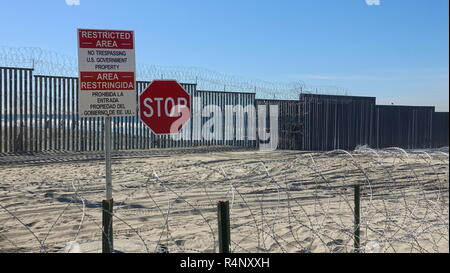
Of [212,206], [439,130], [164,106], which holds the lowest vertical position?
[212,206]

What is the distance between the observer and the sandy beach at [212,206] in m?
4.15

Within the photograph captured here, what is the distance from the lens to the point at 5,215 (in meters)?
5.26

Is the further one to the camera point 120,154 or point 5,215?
point 120,154

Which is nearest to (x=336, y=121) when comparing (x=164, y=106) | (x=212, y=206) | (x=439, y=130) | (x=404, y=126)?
(x=404, y=126)

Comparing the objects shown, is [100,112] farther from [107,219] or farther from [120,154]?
[120,154]

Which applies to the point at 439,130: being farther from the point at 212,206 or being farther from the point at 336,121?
the point at 212,206

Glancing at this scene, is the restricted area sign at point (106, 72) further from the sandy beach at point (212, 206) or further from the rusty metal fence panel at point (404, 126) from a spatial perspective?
the rusty metal fence panel at point (404, 126)

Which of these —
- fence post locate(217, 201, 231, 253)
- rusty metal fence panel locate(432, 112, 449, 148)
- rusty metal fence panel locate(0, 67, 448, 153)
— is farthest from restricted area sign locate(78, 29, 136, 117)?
rusty metal fence panel locate(432, 112, 449, 148)

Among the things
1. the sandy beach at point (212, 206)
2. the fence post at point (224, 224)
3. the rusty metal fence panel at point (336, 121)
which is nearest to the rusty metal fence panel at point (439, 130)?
the rusty metal fence panel at point (336, 121)

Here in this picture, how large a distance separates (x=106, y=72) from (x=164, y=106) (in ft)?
31.4

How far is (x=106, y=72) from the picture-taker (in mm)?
3439

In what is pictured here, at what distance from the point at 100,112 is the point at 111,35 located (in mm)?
609

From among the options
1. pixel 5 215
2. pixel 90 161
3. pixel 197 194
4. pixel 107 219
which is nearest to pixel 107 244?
pixel 107 219

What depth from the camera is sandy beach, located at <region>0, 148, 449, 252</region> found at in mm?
4148
